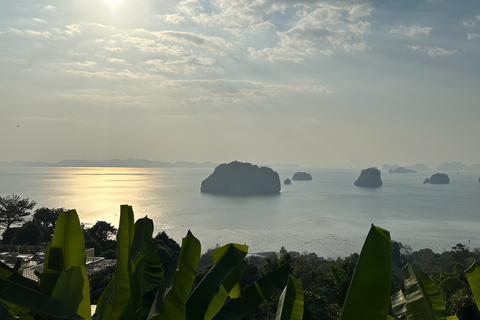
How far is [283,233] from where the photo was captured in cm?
7662

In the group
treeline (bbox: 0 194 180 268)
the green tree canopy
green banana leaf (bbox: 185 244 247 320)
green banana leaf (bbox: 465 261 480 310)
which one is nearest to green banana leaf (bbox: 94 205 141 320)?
green banana leaf (bbox: 185 244 247 320)

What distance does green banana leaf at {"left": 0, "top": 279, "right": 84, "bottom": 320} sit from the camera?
1.38m

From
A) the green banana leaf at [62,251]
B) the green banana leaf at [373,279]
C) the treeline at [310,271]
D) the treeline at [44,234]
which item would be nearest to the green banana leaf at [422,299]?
the green banana leaf at [373,279]

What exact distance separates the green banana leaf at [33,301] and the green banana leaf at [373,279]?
1012 millimetres

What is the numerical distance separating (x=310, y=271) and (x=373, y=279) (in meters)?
26.3

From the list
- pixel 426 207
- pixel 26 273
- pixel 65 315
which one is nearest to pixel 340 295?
pixel 26 273

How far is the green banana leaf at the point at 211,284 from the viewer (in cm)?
166

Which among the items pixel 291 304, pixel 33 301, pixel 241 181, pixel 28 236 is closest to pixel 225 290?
pixel 291 304

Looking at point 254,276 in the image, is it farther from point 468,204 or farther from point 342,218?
point 468,204

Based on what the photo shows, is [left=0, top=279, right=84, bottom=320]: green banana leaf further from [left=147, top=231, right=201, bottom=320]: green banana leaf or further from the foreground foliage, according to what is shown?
[left=147, top=231, right=201, bottom=320]: green banana leaf

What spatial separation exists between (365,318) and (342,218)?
9346 cm

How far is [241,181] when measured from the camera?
15762 cm

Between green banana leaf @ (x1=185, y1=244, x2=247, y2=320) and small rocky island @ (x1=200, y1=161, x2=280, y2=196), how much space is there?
151 metres

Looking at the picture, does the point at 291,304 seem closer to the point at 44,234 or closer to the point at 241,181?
the point at 44,234
